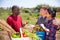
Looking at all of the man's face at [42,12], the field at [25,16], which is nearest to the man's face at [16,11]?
the field at [25,16]

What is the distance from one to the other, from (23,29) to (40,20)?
8.7 inches

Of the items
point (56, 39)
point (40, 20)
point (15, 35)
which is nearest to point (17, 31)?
point (15, 35)

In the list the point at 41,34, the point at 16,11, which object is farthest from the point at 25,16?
the point at 41,34

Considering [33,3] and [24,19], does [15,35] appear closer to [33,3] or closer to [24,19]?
[24,19]

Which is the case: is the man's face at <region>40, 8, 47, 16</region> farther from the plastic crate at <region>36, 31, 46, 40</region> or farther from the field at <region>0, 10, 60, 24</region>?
the plastic crate at <region>36, 31, 46, 40</region>

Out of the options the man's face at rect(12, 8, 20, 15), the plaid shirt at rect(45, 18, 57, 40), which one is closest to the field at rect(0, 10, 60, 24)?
the man's face at rect(12, 8, 20, 15)

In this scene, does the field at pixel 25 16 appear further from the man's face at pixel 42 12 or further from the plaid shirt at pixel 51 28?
the plaid shirt at pixel 51 28

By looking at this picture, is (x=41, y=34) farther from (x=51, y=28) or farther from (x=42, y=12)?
(x=42, y=12)

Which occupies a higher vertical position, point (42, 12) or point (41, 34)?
point (42, 12)

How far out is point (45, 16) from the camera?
221cm

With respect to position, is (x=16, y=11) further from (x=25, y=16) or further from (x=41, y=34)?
(x=41, y=34)

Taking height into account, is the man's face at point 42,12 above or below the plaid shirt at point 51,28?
above

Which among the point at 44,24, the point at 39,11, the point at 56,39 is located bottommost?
the point at 56,39

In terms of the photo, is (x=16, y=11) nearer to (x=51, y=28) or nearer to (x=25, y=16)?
(x=25, y=16)
